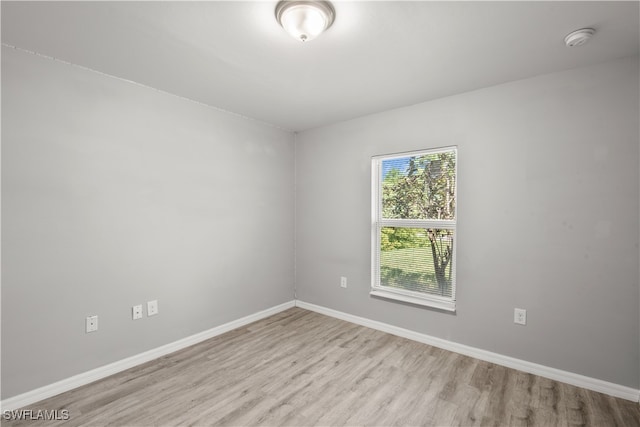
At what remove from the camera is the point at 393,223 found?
3350mm

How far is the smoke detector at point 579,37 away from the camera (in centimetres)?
181

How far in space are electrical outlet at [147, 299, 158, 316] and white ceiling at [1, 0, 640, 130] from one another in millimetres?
1946

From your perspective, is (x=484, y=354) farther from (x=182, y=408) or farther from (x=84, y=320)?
(x=84, y=320)

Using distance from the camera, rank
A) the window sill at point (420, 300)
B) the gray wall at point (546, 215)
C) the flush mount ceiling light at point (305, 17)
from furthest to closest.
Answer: the window sill at point (420, 300)
the gray wall at point (546, 215)
the flush mount ceiling light at point (305, 17)

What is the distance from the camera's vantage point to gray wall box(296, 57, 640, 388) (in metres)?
2.15

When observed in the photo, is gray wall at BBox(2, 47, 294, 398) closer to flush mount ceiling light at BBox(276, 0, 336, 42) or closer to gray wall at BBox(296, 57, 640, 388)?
flush mount ceiling light at BBox(276, 0, 336, 42)

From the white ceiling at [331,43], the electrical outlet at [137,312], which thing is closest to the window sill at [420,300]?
the white ceiling at [331,43]

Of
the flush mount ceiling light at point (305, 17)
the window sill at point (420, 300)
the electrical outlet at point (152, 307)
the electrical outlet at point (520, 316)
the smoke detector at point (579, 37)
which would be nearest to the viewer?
the flush mount ceiling light at point (305, 17)

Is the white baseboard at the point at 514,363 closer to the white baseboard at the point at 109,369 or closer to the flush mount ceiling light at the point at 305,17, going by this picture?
the white baseboard at the point at 109,369

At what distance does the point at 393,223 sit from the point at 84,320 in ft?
9.66

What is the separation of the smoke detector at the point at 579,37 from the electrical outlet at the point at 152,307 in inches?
147

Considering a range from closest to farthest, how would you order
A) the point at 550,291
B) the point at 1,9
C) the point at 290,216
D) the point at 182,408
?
the point at 1,9 < the point at 182,408 < the point at 550,291 < the point at 290,216

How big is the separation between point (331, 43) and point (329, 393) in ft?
8.10

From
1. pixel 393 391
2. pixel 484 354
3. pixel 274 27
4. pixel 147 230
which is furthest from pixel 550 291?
pixel 147 230
